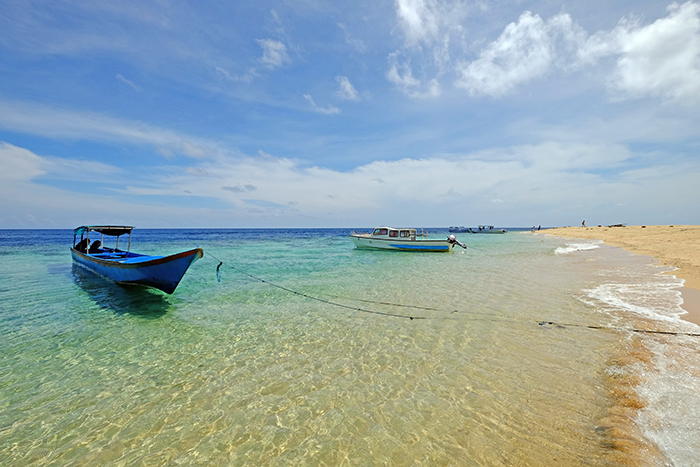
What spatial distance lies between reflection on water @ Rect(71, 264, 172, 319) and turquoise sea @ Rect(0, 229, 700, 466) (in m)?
0.26

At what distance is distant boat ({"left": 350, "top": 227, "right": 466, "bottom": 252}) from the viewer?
1271 inches

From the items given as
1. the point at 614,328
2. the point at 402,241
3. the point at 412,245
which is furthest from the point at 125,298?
the point at 412,245

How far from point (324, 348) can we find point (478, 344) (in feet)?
12.2

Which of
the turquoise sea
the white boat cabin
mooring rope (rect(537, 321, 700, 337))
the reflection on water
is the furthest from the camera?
the white boat cabin

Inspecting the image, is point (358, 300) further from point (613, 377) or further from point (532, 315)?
point (613, 377)

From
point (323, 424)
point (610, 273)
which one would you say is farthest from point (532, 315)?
point (610, 273)

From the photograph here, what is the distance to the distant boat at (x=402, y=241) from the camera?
3228 centimetres

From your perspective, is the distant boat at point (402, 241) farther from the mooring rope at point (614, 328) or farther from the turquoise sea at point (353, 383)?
the mooring rope at point (614, 328)

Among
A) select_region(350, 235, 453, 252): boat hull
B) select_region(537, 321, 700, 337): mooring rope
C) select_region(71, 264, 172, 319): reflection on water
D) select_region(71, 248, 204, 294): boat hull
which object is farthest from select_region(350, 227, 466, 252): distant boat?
select_region(71, 248, 204, 294): boat hull

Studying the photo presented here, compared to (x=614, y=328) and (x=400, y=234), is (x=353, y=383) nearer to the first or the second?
(x=614, y=328)

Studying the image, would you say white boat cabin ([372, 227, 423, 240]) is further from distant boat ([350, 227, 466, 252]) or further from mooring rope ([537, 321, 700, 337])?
mooring rope ([537, 321, 700, 337])

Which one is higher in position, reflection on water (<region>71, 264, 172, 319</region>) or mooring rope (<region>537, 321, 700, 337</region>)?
mooring rope (<region>537, 321, 700, 337</region>)

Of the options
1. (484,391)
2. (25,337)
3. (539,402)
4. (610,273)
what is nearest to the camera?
(539,402)

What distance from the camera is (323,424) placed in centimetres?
444
